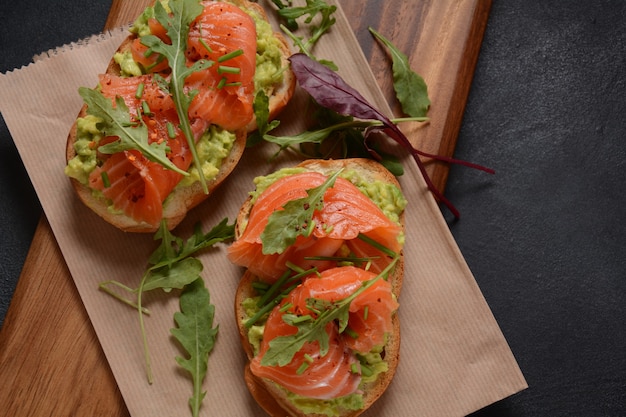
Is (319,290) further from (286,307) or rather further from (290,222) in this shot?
(290,222)

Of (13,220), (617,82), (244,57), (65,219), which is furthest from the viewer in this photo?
(617,82)

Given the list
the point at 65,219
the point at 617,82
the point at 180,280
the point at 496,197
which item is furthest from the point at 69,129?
the point at 617,82

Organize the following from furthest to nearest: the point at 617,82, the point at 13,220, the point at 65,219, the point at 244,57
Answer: the point at 617,82
the point at 13,220
the point at 65,219
the point at 244,57

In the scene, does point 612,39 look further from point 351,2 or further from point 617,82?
point 351,2

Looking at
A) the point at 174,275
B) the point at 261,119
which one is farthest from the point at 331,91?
the point at 174,275

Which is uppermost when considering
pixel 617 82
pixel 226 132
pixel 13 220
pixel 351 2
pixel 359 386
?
pixel 617 82

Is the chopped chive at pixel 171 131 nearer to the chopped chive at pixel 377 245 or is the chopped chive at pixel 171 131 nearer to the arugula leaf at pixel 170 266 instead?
the arugula leaf at pixel 170 266

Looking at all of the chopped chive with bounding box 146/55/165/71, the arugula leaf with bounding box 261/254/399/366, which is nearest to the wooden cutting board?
the chopped chive with bounding box 146/55/165/71
